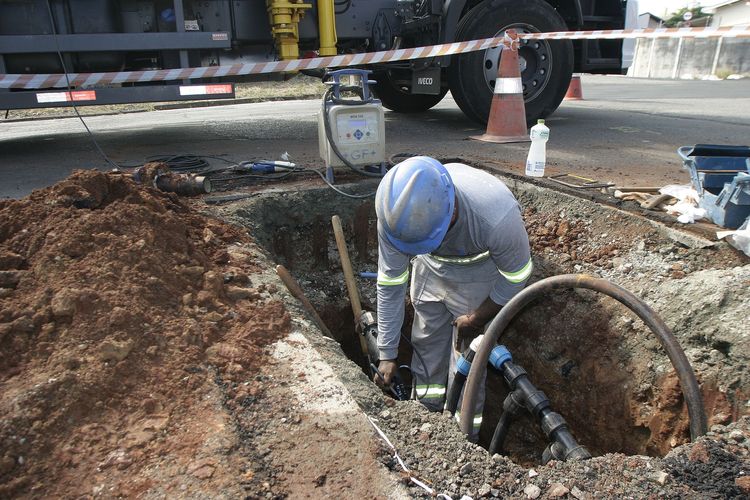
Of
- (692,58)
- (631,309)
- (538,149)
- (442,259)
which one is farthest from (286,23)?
(692,58)

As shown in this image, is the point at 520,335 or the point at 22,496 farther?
the point at 520,335

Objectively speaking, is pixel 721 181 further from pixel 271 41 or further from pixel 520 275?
pixel 271 41

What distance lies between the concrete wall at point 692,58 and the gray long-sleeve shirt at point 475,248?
2441 cm

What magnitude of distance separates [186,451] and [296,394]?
1.55 feet

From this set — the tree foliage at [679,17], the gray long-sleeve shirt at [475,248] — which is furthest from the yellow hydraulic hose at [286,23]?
the tree foliage at [679,17]

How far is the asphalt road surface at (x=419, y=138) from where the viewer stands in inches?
215

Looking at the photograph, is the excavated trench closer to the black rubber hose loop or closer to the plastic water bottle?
the plastic water bottle

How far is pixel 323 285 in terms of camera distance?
15.6 ft

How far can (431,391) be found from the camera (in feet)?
12.0

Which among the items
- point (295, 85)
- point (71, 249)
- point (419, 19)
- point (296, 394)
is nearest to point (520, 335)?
point (296, 394)

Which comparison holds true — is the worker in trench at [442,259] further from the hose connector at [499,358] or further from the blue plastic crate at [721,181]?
the blue plastic crate at [721,181]

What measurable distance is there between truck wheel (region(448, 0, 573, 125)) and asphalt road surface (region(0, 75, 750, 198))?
0.49m

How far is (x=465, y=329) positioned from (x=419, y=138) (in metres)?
4.29

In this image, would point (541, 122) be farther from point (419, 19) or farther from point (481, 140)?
point (419, 19)
